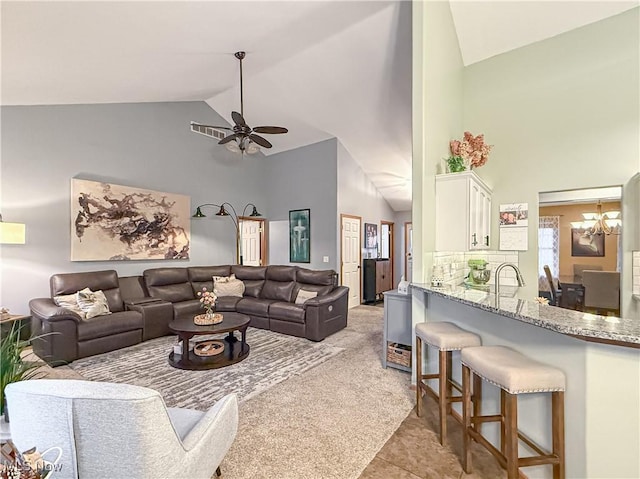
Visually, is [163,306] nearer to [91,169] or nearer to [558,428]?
[91,169]

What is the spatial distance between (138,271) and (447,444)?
5.21 m

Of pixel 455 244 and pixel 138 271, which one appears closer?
pixel 455 244

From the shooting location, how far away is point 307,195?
23.1 feet

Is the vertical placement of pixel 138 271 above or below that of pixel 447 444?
above

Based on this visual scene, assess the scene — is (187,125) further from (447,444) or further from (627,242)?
(627,242)

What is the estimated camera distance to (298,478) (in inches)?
73.1

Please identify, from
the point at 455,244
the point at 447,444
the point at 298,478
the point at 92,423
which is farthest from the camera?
the point at 455,244

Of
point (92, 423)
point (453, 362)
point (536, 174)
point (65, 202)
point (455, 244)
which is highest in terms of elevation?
point (536, 174)

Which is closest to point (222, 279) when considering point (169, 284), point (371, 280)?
point (169, 284)

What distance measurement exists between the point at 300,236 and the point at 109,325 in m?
4.04

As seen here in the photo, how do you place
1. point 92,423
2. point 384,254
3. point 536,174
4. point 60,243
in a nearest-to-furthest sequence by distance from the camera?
1. point 92,423
2. point 536,174
3. point 60,243
4. point 384,254

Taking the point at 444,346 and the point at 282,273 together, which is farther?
the point at 282,273

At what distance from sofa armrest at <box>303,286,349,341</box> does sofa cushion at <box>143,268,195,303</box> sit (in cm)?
231

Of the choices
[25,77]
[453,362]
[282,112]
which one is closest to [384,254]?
[282,112]
